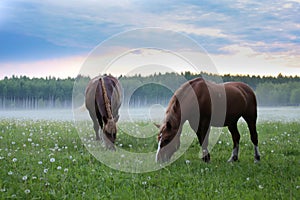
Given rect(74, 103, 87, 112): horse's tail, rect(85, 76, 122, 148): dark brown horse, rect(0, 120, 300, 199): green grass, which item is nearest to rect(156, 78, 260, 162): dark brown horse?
rect(0, 120, 300, 199): green grass

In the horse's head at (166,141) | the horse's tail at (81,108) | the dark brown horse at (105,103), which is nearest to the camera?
the horse's head at (166,141)

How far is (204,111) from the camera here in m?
8.50

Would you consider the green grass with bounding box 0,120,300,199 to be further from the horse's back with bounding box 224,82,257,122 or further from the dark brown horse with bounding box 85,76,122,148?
the horse's back with bounding box 224,82,257,122

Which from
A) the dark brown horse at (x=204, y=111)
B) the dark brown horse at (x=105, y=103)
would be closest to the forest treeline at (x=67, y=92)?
the dark brown horse at (x=105, y=103)

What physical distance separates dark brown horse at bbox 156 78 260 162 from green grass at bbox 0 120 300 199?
0.49 metres

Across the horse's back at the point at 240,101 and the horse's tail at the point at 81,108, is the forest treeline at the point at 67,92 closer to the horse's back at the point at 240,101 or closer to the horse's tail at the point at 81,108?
the horse's tail at the point at 81,108

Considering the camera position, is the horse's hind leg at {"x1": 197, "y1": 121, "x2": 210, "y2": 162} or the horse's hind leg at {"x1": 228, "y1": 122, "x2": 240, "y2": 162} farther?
the horse's hind leg at {"x1": 228, "y1": 122, "x2": 240, "y2": 162}

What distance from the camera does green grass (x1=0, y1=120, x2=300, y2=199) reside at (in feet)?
19.8


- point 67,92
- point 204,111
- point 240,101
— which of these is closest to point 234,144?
point 240,101

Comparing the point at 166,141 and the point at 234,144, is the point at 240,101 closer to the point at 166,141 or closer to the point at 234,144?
the point at 234,144

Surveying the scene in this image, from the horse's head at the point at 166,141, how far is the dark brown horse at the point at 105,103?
1.69 meters

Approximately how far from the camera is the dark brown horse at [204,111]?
807 cm

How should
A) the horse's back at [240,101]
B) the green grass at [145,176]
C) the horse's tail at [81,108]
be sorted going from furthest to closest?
the horse's tail at [81,108] → the horse's back at [240,101] → the green grass at [145,176]

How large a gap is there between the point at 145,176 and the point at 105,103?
2983mm
